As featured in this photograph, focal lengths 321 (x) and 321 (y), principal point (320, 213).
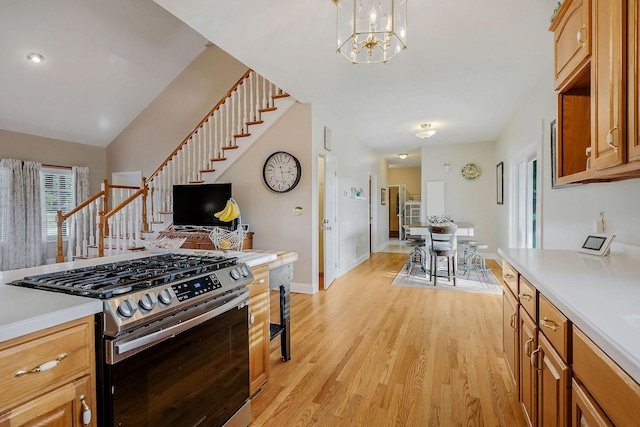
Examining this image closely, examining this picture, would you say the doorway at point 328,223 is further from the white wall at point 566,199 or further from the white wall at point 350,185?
the white wall at point 566,199

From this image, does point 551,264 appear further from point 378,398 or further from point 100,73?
point 100,73

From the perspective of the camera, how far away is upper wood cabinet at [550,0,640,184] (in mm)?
1240

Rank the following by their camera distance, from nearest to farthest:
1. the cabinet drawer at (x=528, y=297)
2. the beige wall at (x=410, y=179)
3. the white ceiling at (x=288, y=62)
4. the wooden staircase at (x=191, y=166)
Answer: the cabinet drawer at (x=528, y=297) < the white ceiling at (x=288, y=62) < the wooden staircase at (x=191, y=166) < the beige wall at (x=410, y=179)

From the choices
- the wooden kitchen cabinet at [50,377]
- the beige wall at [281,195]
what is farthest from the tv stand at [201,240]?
the wooden kitchen cabinet at [50,377]

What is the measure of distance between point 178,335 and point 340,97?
142 inches

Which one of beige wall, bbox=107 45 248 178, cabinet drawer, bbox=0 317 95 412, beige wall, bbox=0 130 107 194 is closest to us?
cabinet drawer, bbox=0 317 95 412

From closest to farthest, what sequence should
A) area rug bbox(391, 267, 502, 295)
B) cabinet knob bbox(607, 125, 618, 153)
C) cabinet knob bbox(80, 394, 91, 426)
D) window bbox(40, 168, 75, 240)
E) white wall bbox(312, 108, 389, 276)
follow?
cabinet knob bbox(80, 394, 91, 426)
cabinet knob bbox(607, 125, 618, 153)
area rug bbox(391, 267, 502, 295)
white wall bbox(312, 108, 389, 276)
window bbox(40, 168, 75, 240)

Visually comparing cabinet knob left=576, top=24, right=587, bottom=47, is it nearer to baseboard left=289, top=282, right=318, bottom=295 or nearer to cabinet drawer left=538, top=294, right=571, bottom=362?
cabinet drawer left=538, top=294, right=571, bottom=362

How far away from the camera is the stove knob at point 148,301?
1.13 meters

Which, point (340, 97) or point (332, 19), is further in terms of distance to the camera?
point (340, 97)

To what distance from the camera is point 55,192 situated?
6.29 meters

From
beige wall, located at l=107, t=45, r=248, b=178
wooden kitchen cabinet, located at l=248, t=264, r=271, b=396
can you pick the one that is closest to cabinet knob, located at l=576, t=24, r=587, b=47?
wooden kitchen cabinet, located at l=248, t=264, r=271, b=396

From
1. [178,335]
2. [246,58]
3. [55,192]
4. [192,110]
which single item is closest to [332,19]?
[246,58]

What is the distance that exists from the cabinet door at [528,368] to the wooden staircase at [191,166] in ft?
12.4
